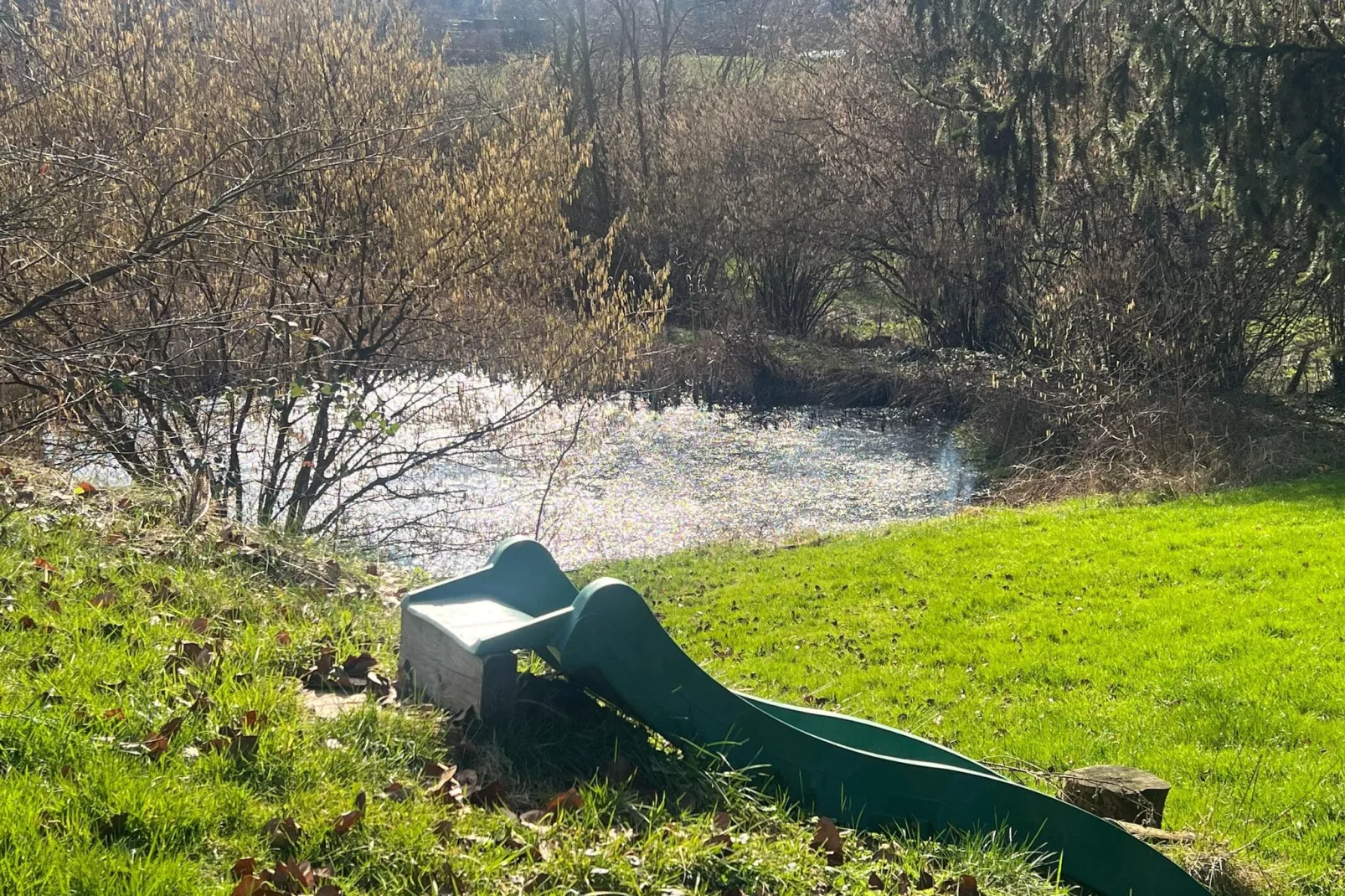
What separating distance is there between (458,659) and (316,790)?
0.74 meters

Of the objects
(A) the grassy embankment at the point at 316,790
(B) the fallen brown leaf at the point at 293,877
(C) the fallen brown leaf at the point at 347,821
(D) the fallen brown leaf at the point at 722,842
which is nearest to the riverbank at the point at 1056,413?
(A) the grassy embankment at the point at 316,790

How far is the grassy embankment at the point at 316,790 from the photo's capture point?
9.57 feet

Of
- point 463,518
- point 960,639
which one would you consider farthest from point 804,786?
point 463,518

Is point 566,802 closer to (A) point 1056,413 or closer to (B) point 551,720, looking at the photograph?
(B) point 551,720

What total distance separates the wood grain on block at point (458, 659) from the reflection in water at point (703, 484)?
27.3 ft

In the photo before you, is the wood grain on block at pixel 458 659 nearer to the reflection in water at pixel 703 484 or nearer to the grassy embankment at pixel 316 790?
the grassy embankment at pixel 316 790

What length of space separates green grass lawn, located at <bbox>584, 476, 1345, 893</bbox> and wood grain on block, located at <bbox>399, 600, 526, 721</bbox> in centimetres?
248

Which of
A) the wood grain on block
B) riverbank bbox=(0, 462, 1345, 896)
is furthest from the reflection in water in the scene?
the wood grain on block

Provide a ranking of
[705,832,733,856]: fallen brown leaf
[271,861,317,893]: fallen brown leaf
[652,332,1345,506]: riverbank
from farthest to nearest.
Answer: [652,332,1345,506]: riverbank → [705,832,733,856]: fallen brown leaf → [271,861,317,893]: fallen brown leaf

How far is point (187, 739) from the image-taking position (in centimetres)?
348

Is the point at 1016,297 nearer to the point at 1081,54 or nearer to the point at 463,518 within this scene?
the point at 1081,54

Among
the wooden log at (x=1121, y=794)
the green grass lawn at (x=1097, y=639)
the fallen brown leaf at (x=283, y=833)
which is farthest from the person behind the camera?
the green grass lawn at (x=1097, y=639)

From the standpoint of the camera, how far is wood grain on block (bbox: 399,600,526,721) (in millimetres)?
3877

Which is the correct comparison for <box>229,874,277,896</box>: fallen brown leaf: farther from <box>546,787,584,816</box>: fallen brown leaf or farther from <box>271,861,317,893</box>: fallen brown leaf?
<box>546,787,584,816</box>: fallen brown leaf
